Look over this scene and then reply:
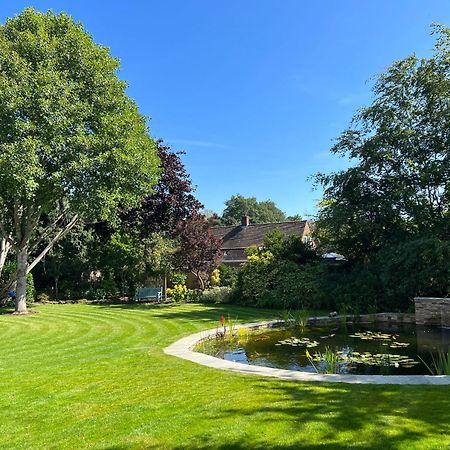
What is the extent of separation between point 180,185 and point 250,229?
66.2 feet

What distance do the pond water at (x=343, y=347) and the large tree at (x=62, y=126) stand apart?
830cm

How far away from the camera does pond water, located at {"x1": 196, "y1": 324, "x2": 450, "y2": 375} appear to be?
28.1 feet

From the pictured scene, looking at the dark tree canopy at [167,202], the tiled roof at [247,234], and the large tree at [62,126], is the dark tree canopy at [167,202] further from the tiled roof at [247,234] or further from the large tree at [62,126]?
the tiled roof at [247,234]

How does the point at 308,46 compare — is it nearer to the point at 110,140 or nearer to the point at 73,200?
the point at 110,140

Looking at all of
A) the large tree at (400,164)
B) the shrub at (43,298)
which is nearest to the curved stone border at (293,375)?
the large tree at (400,164)

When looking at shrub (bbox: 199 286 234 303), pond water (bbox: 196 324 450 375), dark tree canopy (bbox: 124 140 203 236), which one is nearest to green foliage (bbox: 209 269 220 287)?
shrub (bbox: 199 286 234 303)

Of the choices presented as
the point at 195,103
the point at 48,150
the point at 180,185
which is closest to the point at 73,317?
the point at 48,150

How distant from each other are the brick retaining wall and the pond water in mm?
595

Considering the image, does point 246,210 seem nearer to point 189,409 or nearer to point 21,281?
point 21,281

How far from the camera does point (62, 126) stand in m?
15.2

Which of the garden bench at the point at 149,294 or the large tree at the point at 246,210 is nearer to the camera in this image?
the garden bench at the point at 149,294

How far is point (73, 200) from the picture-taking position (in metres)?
16.2

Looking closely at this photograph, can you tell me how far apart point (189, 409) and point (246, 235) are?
37.1 meters

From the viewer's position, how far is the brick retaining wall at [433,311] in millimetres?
13836
